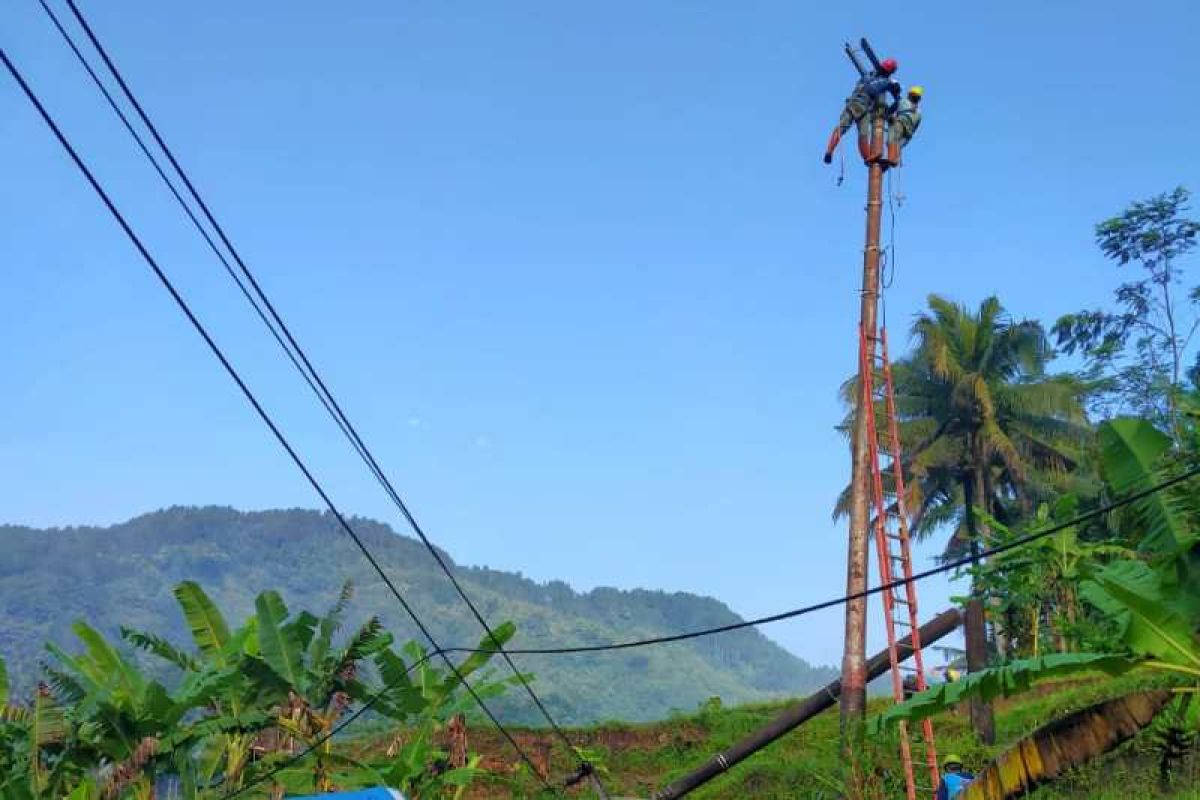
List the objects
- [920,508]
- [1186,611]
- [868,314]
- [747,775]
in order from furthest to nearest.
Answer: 1. [920,508]
2. [747,775]
3. [868,314]
4. [1186,611]

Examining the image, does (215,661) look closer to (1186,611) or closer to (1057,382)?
(1186,611)

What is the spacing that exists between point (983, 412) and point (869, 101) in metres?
25.2

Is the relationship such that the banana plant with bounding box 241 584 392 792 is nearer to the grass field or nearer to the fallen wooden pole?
the grass field

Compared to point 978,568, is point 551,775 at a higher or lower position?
lower

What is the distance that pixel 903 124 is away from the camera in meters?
14.7

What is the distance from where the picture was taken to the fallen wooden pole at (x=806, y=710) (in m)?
14.4

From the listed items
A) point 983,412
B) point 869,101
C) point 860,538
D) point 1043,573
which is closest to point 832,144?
point 869,101

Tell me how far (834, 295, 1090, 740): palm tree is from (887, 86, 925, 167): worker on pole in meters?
23.2

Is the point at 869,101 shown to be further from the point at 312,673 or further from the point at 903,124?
the point at 312,673

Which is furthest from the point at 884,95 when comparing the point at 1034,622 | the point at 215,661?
the point at 1034,622

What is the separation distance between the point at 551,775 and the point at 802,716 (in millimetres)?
14542

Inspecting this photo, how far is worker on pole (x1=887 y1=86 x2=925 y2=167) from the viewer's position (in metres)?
14.6

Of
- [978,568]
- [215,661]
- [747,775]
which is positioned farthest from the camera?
[978,568]

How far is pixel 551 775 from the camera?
28766 mm
